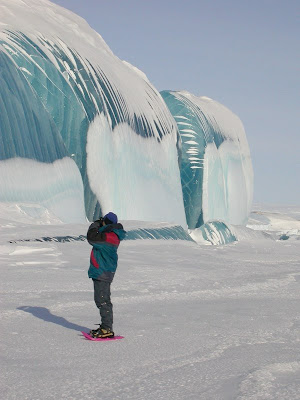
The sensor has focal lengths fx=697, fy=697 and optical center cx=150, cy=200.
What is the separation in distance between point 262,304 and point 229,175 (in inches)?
906

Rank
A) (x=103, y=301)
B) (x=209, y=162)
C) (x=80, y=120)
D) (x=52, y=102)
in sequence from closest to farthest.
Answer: (x=103, y=301) < (x=52, y=102) < (x=80, y=120) < (x=209, y=162)

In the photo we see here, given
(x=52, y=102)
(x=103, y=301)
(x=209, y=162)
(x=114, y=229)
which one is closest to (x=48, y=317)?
(x=103, y=301)

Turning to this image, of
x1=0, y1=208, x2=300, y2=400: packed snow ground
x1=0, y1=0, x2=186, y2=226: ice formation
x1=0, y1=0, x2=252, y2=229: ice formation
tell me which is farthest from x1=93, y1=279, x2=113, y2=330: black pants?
x1=0, y1=0, x2=186, y2=226: ice formation

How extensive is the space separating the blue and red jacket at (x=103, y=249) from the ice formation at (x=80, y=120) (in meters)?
8.22

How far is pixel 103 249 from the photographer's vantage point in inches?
204

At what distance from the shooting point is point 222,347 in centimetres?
481

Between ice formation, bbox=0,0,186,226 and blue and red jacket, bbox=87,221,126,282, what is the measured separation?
8221mm

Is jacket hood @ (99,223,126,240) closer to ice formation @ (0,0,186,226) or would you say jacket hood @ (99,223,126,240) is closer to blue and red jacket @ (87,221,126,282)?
blue and red jacket @ (87,221,126,282)

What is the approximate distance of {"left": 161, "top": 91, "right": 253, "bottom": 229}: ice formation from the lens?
25.3 metres

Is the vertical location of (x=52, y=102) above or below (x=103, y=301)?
above

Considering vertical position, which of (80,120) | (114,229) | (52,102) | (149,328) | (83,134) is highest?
(52,102)

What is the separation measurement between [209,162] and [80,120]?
10330 millimetres

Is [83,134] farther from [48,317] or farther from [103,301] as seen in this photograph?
[103,301]

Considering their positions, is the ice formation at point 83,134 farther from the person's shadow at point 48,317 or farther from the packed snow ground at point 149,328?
the person's shadow at point 48,317
